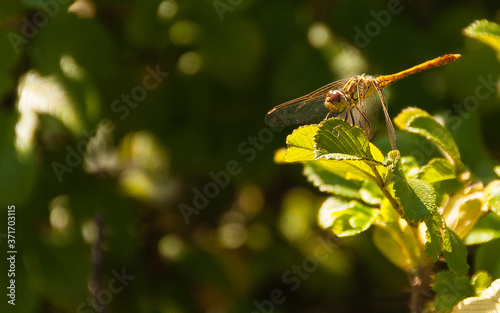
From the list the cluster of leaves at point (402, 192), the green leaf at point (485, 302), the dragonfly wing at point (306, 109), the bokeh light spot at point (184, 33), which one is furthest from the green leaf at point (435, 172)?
the bokeh light spot at point (184, 33)

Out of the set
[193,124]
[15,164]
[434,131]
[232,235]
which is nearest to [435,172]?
[434,131]

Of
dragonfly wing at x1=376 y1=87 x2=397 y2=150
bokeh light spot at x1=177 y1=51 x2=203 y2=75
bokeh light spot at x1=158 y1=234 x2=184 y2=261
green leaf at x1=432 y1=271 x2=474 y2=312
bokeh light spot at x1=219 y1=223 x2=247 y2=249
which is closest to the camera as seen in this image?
green leaf at x1=432 y1=271 x2=474 y2=312

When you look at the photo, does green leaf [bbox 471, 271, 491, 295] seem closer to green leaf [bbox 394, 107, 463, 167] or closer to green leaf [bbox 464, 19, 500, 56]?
green leaf [bbox 394, 107, 463, 167]

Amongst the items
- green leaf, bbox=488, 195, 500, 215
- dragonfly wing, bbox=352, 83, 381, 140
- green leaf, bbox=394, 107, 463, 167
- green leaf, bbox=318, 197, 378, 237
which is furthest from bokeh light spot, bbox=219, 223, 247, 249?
green leaf, bbox=488, 195, 500, 215

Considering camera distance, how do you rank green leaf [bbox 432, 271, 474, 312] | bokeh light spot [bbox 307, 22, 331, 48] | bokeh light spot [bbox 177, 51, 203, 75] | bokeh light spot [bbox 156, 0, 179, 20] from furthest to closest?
bokeh light spot [bbox 177, 51, 203, 75] → bokeh light spot [bbox 307, 22, 331, 48] → bokeh light spot [bbox 156, 0, 179, 20] → green leaf [bbox 432, 271, 474, 312]

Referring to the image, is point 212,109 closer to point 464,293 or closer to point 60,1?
point 60,1

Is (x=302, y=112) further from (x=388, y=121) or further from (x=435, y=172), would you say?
(x=435, y=172)

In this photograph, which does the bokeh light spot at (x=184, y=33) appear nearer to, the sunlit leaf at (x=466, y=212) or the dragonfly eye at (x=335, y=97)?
the dragonfly eye at (x=335, y=97)
